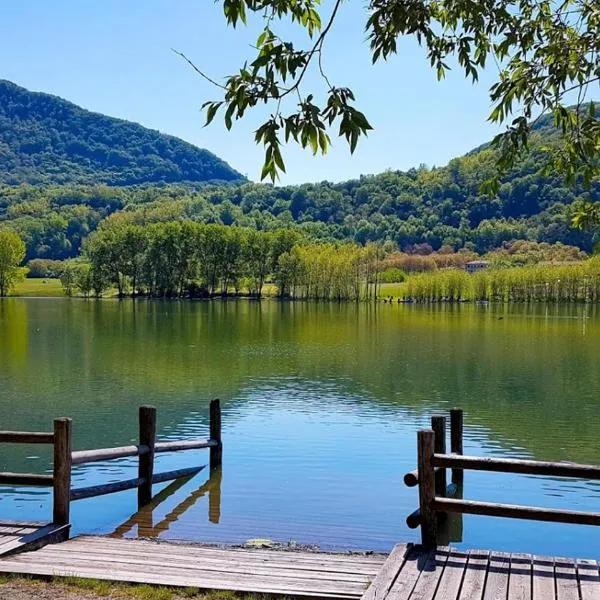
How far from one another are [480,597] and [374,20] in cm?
578

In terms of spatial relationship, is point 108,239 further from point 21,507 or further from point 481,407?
point 21,507

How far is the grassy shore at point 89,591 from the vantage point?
8211mm

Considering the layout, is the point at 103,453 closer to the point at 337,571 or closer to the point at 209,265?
the point at 337,571

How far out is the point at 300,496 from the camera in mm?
17203

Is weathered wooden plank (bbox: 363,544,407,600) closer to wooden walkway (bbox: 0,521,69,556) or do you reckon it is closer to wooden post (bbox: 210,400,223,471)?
wooden walkway (bbox: 0,521,69,556)

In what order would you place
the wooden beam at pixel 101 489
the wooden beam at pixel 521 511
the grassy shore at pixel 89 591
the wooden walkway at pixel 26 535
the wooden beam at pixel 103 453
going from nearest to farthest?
the grassy shore at pixel 89 591, the wooden beam at pixel 521 511, the wooden walkway at pixel 26 535, the wooden beam at pixel 103 453, the wooden beam at pixel 101 489

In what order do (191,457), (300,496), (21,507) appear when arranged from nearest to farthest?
(21,507) < (300,496) < (191,457)

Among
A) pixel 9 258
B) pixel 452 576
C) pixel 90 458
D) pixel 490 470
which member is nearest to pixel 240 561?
pixel 452 576

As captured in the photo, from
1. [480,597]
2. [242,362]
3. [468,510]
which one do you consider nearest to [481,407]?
[242,362]

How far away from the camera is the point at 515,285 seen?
170 metres

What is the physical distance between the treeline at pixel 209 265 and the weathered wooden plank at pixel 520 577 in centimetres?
15162

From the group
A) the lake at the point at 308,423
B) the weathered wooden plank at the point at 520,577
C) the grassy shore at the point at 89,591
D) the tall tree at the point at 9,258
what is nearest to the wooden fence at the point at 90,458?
the lake at the point at 308,423

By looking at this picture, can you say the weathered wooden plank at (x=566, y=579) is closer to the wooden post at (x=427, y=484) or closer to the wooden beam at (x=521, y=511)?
the wooden beam at (x=521, y=511)

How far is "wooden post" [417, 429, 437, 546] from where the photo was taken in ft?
32.0
